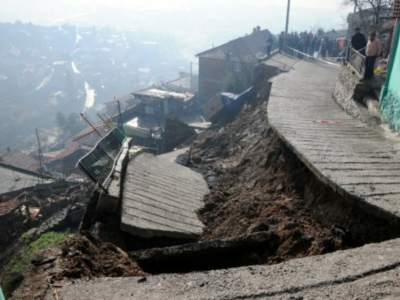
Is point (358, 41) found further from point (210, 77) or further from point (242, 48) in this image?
point (242, 48)

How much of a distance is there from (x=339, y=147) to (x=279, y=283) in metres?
4.21

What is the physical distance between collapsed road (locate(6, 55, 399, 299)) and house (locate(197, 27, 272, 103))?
26.3 meters

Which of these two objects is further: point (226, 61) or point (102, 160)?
point (226, 61)

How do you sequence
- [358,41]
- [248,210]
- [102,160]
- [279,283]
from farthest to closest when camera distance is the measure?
[358,41] < [102,160] < [248,210] < [279,283]

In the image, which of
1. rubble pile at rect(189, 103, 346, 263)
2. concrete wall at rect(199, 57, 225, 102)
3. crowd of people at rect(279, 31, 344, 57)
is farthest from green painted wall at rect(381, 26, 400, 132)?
concrete wall at rect(199, 57, 225, 102)

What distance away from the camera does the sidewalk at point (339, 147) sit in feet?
16.4

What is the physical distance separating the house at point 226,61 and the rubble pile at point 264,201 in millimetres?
23642

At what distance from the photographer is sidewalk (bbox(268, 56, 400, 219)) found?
499 centimetres


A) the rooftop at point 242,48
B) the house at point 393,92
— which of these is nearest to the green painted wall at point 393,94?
the house at point 393,92

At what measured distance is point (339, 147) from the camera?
7012 millimetres

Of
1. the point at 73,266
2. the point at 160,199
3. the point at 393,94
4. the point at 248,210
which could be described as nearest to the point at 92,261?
the point at 73,266

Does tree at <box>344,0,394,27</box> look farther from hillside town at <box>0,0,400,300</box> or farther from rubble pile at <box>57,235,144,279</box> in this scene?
rubble pile at <box>57,235,144,279</box>

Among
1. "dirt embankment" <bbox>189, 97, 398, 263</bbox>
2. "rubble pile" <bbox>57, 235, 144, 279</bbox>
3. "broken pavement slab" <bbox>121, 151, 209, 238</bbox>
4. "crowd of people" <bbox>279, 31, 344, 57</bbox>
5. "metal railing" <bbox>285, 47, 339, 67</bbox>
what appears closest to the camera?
"rubble pile" <bbox>57, 235, 144, 279</bbox>

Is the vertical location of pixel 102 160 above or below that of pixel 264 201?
above
